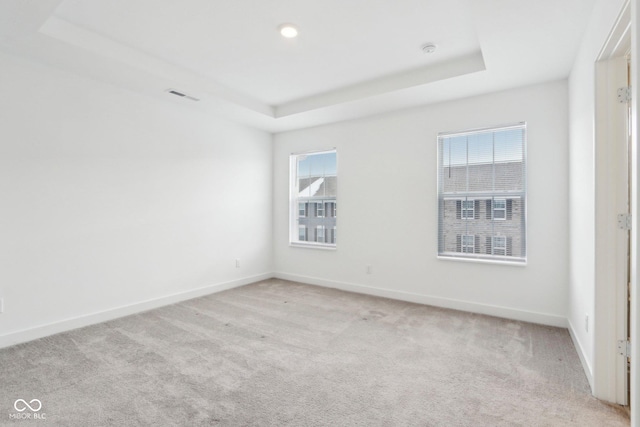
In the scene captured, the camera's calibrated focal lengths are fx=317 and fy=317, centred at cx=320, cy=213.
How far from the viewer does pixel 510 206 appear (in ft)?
11.6

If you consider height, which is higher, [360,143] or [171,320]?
[360,143]

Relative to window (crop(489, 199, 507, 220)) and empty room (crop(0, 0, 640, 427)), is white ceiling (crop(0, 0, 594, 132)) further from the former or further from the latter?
window (crop(489, 199, 507, 220))

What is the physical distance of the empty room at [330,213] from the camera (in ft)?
6.61

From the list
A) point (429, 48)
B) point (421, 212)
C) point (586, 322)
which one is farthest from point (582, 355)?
point (429, 48)

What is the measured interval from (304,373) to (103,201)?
110 inches

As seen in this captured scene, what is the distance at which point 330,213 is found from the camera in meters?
5.04

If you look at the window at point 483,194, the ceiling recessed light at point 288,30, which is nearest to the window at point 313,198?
the window at point 483,194

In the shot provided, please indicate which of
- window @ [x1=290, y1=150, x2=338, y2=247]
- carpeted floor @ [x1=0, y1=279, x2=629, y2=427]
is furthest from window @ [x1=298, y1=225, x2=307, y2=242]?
carpeted floor @ [x1=0, y1=279, x2=629, y2=427]

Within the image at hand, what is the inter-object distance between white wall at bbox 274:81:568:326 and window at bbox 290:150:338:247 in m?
0.15

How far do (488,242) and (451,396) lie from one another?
84.4 inches

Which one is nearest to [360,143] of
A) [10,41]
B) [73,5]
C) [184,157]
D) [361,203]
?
[361,203]

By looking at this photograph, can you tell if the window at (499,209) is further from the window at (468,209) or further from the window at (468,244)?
the window at (468,244)

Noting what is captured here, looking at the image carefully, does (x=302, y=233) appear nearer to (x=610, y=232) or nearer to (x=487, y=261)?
(x=487, y=261)

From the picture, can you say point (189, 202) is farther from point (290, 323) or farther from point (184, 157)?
point (290, 323)
